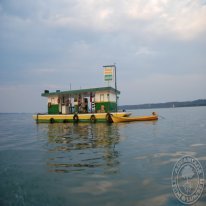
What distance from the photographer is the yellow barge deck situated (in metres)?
29.4

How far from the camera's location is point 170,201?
524 centimetres

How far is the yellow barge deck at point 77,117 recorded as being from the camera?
29413 mm

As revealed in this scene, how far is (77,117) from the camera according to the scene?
31172 mm

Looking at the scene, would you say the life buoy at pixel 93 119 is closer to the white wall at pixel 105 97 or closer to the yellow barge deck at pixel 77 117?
the yellow barge deck at pixel 77 117

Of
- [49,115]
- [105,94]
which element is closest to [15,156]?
[105,94]

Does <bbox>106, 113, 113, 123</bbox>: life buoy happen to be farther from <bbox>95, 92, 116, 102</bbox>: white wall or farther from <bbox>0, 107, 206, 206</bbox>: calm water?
<bbox>0, 107, 206, 206</bbox>: calm water

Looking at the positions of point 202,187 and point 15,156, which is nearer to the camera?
point 202,187

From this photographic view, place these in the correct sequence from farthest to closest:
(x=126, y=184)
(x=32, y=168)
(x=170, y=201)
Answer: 1. (x=32, y=168)
2. (x=126, y=184)
3. (x=170, y=201)

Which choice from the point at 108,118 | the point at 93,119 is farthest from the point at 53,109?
the point at 108,118

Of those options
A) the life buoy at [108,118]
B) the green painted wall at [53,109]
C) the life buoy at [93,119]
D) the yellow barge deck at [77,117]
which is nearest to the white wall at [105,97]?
the yellow barge deck at [77,117]

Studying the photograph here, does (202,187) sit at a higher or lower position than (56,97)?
lower

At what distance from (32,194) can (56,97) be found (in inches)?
1160

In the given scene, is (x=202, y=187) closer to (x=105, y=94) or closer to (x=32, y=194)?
(x=32, y=194)

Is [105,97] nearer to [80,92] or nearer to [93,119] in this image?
[93,119]
